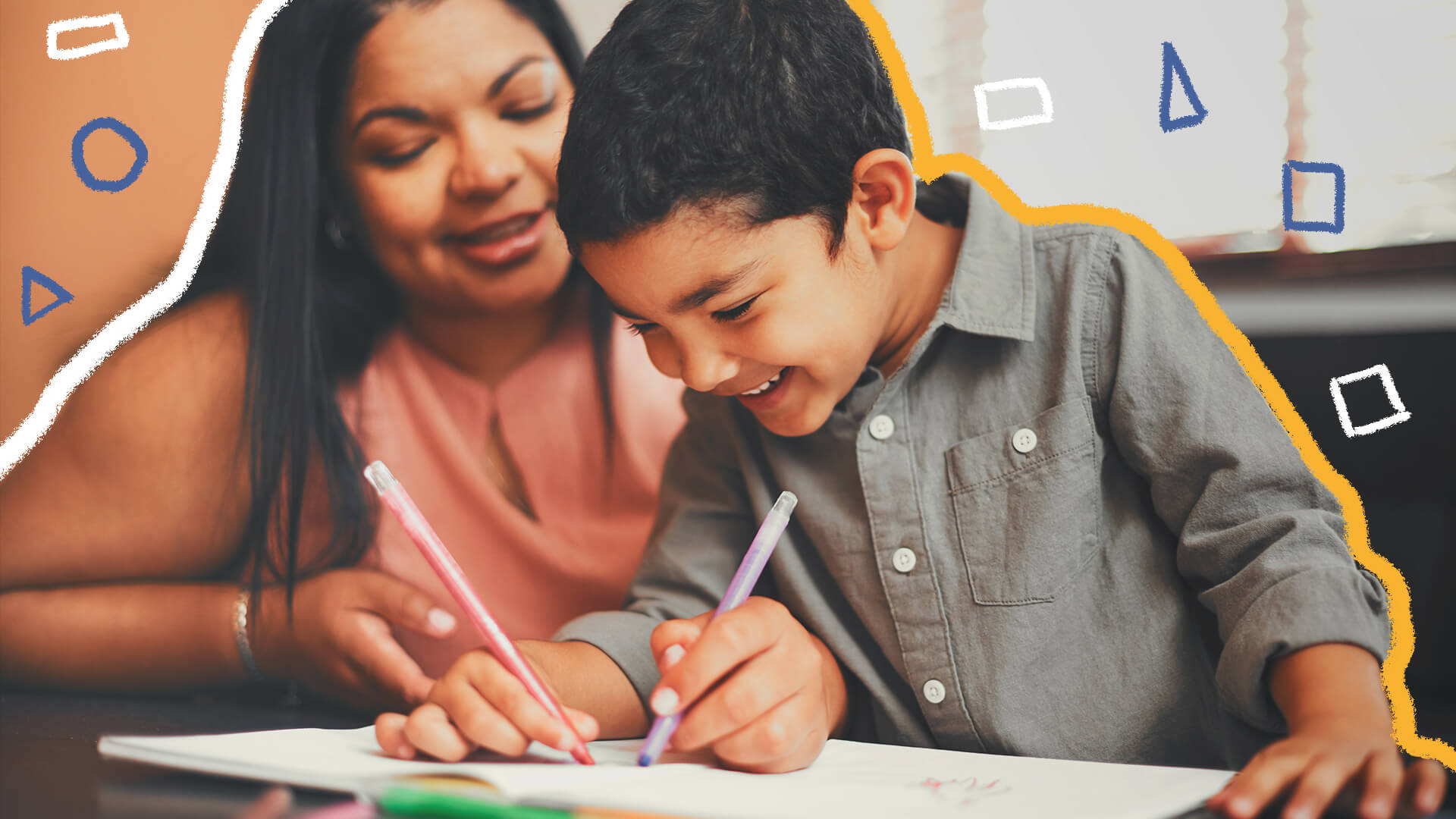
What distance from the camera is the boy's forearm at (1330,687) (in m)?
0.45

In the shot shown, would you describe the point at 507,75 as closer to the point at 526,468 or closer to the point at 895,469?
the point at 526,468

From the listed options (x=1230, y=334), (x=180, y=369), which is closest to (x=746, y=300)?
(x=1230, y=334)

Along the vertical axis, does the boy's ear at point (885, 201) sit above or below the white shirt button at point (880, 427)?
above

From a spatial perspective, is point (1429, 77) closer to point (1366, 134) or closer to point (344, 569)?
point (1366, 134)

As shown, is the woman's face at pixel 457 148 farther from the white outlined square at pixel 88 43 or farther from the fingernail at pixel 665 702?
the fingernail at pixel 665 702

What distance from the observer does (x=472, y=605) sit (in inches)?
20.1

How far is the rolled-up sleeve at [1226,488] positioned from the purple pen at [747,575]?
0.23 m

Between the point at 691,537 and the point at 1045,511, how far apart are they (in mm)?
234

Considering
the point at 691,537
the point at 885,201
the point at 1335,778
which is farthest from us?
the point at 691,537

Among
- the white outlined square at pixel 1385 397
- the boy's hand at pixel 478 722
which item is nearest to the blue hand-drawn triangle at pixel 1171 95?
the white outlined square at pixel 1385 397

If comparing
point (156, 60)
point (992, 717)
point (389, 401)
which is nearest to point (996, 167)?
point (992, 717)

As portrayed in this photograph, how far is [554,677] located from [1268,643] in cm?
37

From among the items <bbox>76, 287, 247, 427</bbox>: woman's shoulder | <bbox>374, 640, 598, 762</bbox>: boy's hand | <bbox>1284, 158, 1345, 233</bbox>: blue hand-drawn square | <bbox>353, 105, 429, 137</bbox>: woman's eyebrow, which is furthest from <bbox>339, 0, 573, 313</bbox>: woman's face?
<bbox>1284, 158, 1345, 233</bbox>: blue hand-drawn square

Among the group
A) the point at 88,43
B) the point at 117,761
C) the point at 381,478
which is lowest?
the point at 117,761
